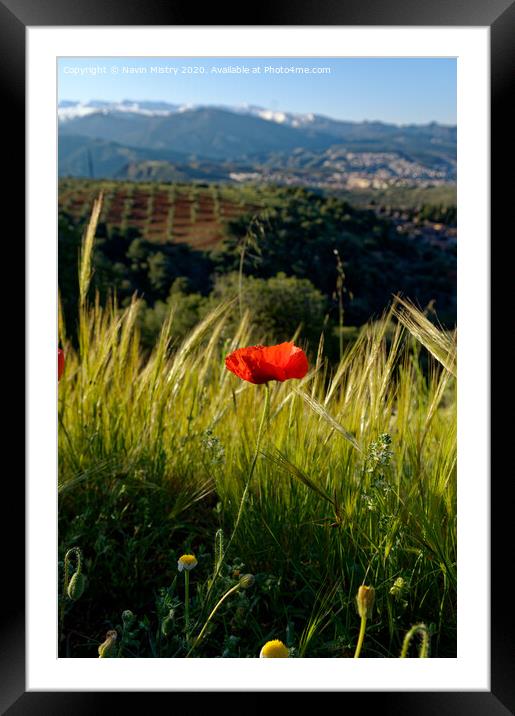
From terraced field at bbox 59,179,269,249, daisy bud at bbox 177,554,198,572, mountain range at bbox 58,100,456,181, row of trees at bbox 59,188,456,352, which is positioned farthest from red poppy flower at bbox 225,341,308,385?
terraced field at bbox 59,179,269,249

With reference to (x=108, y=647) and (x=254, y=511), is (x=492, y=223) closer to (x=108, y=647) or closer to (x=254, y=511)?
(x=254, y=511)

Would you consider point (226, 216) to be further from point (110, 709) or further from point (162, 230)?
point (110, 709)

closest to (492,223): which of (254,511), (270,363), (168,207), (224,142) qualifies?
(270,363)

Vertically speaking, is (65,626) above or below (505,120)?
below


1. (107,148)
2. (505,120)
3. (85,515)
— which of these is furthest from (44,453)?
(107,148)

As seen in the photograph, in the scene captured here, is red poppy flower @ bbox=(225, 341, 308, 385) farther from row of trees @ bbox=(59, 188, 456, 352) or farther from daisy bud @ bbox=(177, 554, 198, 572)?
row of trees @ bbox=(59, 188, 456, 352)

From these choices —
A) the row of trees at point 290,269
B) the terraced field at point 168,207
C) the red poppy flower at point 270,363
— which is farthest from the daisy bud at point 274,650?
the terraced field at point 168,207
